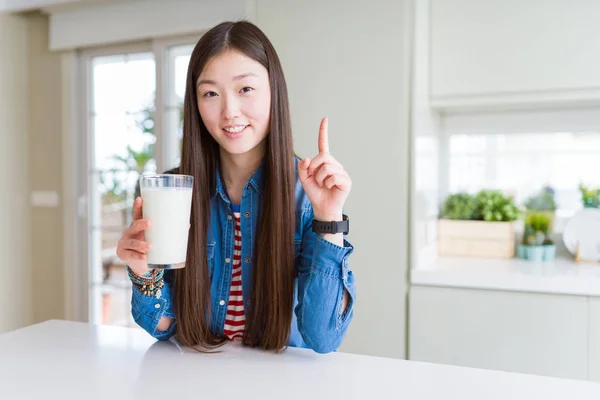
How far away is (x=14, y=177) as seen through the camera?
3191 millimetres

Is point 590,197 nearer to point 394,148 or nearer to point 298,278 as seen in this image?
point 394,148

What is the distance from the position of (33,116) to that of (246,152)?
2589 millimetres

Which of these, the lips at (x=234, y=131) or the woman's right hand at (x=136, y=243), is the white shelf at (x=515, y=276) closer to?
the lips at (x=234, y=131)

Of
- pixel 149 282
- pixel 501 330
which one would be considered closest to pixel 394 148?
pixel 501 330

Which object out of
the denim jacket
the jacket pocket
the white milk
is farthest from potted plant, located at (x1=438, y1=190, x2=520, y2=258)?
the white milk

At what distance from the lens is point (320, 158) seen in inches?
39.6

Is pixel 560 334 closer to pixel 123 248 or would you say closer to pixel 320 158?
pixel 320 158

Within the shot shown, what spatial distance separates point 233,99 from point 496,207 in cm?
179

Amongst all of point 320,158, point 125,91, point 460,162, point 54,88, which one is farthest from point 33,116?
point 320,158

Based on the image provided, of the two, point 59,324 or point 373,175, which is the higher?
point 373,175

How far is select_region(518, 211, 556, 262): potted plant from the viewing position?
2371 millimetres

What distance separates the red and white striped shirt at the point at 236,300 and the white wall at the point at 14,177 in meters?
2.50

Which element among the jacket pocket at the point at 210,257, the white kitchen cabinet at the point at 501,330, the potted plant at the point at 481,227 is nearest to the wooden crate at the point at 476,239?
the potted plant at the point at 481,227

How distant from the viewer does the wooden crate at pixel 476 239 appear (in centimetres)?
244
